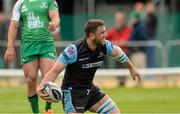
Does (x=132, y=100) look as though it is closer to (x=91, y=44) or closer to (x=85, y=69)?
(x=85, y=69)

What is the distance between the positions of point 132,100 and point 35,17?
621 cm

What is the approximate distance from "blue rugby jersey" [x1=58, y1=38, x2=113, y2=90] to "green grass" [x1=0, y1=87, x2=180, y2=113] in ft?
16.1

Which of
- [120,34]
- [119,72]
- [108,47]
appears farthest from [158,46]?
[108,47]

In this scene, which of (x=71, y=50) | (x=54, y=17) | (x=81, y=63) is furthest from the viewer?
(x=54, y=17)

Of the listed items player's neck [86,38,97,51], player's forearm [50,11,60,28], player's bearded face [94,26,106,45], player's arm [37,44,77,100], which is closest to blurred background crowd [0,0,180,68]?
player's forearm [50,11,60,28]

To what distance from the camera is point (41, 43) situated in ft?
51.7

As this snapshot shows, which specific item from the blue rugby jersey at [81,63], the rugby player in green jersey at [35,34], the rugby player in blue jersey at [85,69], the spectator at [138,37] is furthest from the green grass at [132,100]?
the blue rugby jersey at [81,63]

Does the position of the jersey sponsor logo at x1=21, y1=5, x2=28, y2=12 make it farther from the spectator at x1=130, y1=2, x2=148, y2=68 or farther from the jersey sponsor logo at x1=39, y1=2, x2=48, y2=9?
the spectator at x1=130, y1=2, x2=148, y2=68

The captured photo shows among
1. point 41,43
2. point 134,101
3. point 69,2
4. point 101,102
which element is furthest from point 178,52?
point 101,102

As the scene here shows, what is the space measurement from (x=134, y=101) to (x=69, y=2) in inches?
337

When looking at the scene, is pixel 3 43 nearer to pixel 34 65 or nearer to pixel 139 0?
pixel 139 0

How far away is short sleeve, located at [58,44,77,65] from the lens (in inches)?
516

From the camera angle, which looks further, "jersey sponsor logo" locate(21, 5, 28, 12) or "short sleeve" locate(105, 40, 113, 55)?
"jersey sponsor logo" locate(21, 5, 28, 12)

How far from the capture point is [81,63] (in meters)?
13.3
